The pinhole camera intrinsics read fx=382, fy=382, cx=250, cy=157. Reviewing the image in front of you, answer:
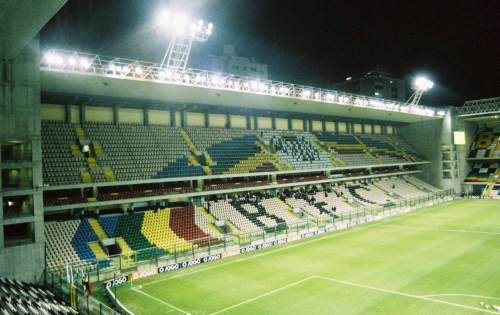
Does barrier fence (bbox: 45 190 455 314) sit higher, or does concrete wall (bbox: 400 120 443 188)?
concrete wall (bbox: 400 120 443 188)

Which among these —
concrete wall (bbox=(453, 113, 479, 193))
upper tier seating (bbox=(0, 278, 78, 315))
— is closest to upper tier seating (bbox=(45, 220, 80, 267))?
upper tier seating (bbox=(0, 278, 78, 315))

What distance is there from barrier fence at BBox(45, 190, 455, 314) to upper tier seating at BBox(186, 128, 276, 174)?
6.96 metres

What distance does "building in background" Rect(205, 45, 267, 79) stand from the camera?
3046 inches

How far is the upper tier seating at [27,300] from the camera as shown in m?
12.2

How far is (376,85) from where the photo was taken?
98125 millimetres

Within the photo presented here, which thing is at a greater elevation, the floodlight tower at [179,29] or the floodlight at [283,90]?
the floodlight tower at [179,29]

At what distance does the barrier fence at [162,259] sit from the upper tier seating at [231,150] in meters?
6.96

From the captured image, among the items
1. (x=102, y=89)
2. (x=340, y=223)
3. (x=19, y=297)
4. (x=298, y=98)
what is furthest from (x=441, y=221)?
(x=19, y=297)

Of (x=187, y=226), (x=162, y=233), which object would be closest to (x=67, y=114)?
(x=162, y=233)

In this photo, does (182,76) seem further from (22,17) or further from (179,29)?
(22,17)

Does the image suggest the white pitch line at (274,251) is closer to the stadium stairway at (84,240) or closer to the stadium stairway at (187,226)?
the stadium stairway at (187,226)

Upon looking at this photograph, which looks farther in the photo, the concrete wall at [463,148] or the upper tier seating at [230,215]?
the concrete wall at [463,148]

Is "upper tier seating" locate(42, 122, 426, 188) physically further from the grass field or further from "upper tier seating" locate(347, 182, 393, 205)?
the grass field

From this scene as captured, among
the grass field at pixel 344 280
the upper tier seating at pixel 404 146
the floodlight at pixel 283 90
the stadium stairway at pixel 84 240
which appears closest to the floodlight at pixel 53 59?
the stadium stairway at pixel 84 240
